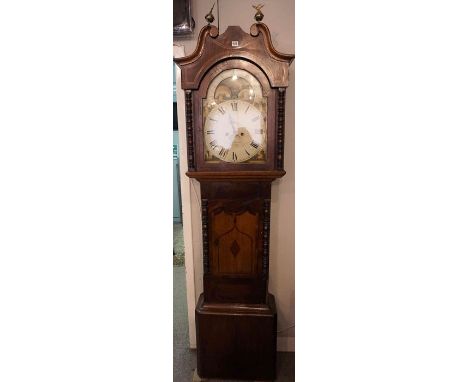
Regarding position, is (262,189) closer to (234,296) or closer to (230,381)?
(234,296)

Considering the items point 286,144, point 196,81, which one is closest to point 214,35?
point 196,81

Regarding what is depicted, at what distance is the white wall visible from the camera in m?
1.36

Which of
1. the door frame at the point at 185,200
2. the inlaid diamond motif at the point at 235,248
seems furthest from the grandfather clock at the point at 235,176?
the door frame at the point at 185,200

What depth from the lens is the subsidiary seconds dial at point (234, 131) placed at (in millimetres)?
1188

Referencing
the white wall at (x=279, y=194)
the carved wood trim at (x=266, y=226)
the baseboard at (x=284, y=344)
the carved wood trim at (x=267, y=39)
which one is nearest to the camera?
the carved wood trim at (x=267, y=39)

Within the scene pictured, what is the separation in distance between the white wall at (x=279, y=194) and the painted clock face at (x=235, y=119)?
0.30 m

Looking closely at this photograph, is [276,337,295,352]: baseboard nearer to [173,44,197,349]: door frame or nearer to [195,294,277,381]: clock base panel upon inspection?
[195,294,277,381]: clock base panel

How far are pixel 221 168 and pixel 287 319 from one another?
39.5 inches

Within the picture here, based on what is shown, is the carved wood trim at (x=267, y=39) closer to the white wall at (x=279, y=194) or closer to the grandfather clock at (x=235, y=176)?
the grandfather clock at (x=235, y=176)

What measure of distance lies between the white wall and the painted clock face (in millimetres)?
298

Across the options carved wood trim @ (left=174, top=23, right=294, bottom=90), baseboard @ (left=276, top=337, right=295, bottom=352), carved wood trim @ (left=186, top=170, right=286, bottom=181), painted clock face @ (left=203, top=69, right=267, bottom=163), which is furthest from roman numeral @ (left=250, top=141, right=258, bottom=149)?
baseboard @ (left=276, top=337, right=295, bottom=352)

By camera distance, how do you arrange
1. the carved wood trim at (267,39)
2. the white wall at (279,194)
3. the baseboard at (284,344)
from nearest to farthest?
the carved wood trim at (267,39), the white wall at (279,194), the baseboard at (284,344)

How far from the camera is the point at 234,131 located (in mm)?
1201
